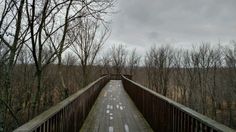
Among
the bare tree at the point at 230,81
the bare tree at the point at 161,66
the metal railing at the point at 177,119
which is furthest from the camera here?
the bare tree at the point at 161,66

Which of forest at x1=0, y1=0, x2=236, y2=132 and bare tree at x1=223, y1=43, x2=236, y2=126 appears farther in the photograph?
bare tree at x1=223, y1=43, x2=236, y2=126

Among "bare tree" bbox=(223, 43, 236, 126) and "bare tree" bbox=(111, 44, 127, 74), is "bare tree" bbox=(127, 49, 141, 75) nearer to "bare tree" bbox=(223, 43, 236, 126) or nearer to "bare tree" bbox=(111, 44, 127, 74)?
"bare tree" bbox=(111, 44, 127, 74)

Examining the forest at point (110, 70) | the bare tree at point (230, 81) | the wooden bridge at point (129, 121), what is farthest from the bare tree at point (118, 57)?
the wooden bridge at point (129, 121)

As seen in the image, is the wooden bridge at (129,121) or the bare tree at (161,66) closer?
the wooden bridge at (129,121)

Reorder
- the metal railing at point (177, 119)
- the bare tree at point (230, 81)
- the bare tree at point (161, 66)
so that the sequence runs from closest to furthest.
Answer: the metal railing at point (177, 119), the bare tree at point (230, 81), the bare tree at point (161, 66)

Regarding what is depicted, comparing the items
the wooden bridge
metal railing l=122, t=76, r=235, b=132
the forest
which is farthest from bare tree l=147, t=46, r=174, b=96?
metal railing l=122, t=76, r=235, b=132

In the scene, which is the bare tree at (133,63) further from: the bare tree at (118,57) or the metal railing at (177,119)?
the metal railing at (177,119)

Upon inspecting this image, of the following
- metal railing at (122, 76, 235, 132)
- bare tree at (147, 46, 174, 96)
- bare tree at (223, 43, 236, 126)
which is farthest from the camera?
bare tree at (147, 46, 174, 96)

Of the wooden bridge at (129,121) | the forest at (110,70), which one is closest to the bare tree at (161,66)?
the forest at (110,70)

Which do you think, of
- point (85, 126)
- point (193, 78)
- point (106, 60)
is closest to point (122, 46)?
point (106, 60)

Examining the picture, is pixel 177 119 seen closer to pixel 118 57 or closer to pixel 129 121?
pixel 129 121

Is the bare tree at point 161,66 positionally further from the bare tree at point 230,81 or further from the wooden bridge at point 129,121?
the wooden bridge at point 129,121

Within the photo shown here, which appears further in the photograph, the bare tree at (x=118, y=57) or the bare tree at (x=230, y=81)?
the bare tree at (x=118, y=57)

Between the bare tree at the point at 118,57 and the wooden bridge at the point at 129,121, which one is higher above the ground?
the bare tree at the point at 118,57
